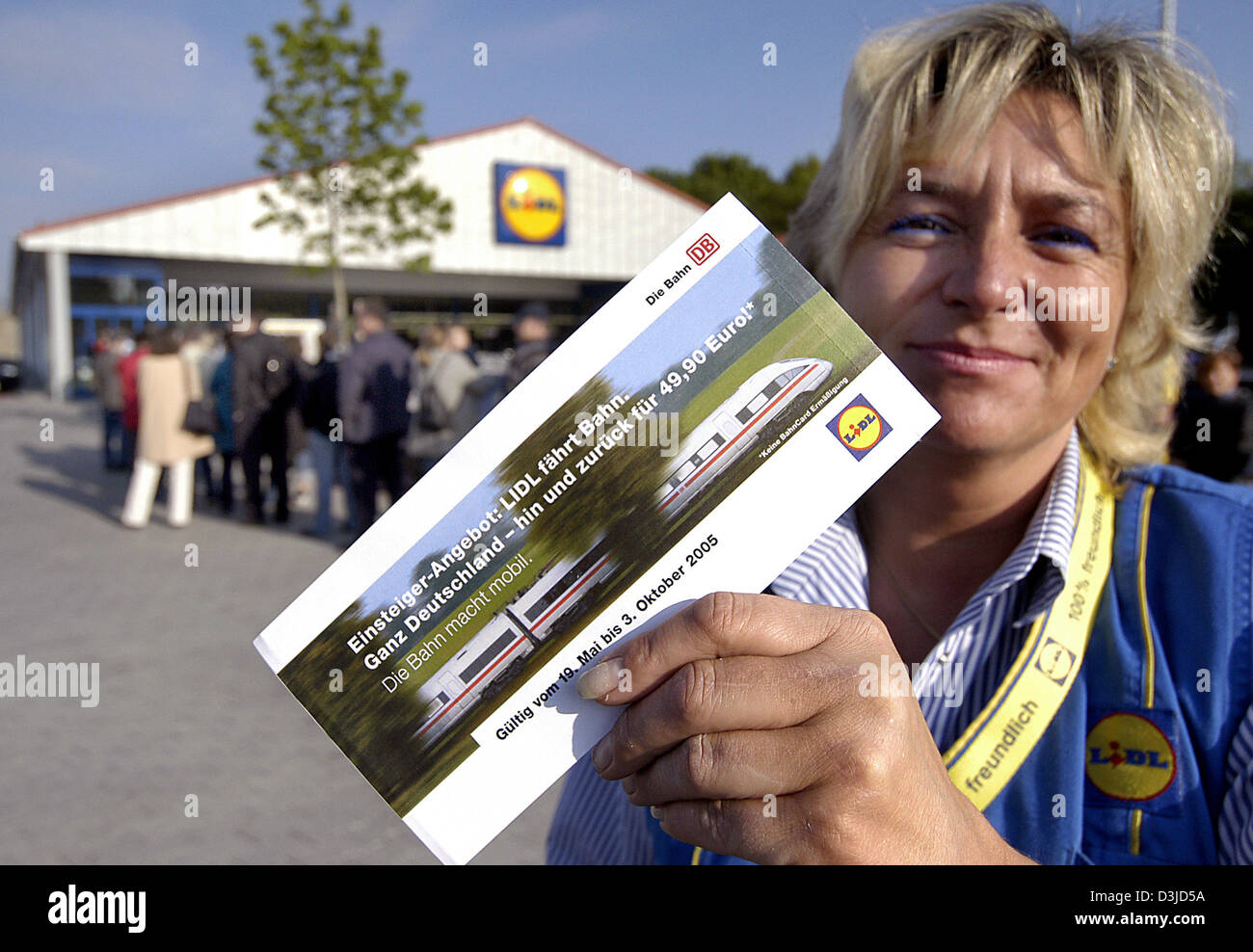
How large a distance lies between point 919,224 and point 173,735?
4711 millimetres

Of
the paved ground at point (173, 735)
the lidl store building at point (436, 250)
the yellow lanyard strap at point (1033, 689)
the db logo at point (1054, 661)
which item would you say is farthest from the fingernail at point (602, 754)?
the lidl store building at point (436, 250)

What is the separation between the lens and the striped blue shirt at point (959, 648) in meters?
1.37

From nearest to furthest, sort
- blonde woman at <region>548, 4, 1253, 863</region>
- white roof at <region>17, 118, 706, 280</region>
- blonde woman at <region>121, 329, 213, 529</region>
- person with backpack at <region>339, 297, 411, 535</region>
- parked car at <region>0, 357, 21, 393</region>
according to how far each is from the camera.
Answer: blonde woman at <region>548, 4, 1253, 863</region>, person with backpack at <region>339, 297, 411, 535</region>, blonde woman at <region>121, 329, 213, 529</region>, white roof at <region>17, 118, 706, 280</region>, parked car at <region>0, 357, 21, 393</region>

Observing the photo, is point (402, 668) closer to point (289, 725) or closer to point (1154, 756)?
point (1154, 756)

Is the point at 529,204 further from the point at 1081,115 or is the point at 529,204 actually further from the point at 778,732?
the point at 778,732

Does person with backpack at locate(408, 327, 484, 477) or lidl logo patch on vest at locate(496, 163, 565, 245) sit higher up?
lidl logo patch on vest at locate(496, 163, 565, 245)

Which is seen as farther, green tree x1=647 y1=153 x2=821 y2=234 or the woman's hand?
green tree x1=647 y1=153 x2=821 y2=234

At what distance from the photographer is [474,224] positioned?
33.9m

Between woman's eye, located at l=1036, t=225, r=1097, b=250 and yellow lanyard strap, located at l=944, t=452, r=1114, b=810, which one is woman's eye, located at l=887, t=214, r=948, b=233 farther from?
yellow lanyard strap, located at l=944, t=452, r=1114, b=810

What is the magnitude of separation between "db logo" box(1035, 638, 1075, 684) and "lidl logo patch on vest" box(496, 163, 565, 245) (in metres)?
34.0

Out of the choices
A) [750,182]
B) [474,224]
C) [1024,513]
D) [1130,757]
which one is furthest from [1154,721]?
[750,182]

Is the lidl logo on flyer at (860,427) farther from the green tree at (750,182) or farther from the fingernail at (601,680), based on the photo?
the green tree at (750,182)

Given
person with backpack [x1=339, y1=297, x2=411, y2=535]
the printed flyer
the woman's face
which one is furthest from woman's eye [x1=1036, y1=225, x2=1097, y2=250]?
person with backpack [x1=339, y1=297, x2=411, y2=535]

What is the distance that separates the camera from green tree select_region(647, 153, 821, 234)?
152 feet
